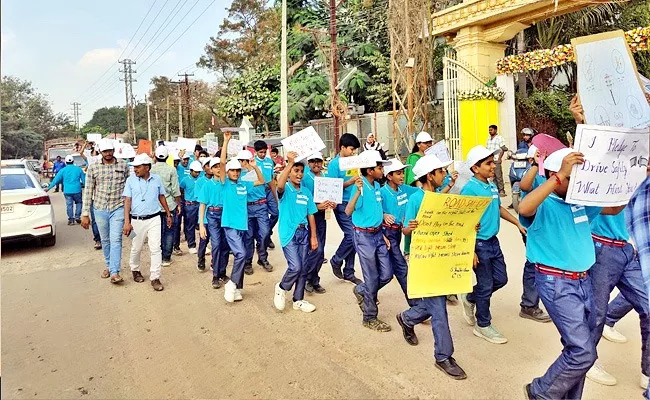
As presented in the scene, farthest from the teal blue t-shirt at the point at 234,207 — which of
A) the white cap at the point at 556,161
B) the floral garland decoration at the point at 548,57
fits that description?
the floral garland decoration at the point at 548,57

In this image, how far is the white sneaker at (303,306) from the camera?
193 inches

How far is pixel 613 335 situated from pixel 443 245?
5.70 feet

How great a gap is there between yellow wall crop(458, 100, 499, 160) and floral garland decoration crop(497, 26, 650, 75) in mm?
928

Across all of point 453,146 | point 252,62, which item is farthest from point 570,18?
point 252,62

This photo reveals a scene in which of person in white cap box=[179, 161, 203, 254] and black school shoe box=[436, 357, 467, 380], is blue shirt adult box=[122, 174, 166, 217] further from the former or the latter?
black school shoe box=[436, 357, 467, 380]

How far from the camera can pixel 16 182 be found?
8898 mm

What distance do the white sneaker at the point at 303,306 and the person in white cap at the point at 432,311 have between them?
1159 mm

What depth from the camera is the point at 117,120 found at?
78.6 meters

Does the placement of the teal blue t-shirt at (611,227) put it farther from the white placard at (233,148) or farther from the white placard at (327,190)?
the white placard at (233,148)

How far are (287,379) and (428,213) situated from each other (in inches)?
63.0

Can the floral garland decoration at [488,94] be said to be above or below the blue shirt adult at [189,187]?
above

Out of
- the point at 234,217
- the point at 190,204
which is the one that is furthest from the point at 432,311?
the point at 190,204

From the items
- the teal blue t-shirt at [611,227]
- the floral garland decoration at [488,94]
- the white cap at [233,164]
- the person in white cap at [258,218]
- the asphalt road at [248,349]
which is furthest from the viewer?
the floral garland decoration at [488,94]

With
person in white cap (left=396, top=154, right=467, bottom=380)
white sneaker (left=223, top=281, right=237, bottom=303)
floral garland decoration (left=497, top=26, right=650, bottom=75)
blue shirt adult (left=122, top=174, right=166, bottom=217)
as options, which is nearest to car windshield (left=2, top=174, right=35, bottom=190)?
blue shirt adult (left=122, top=174, right=166, bottom=217)
